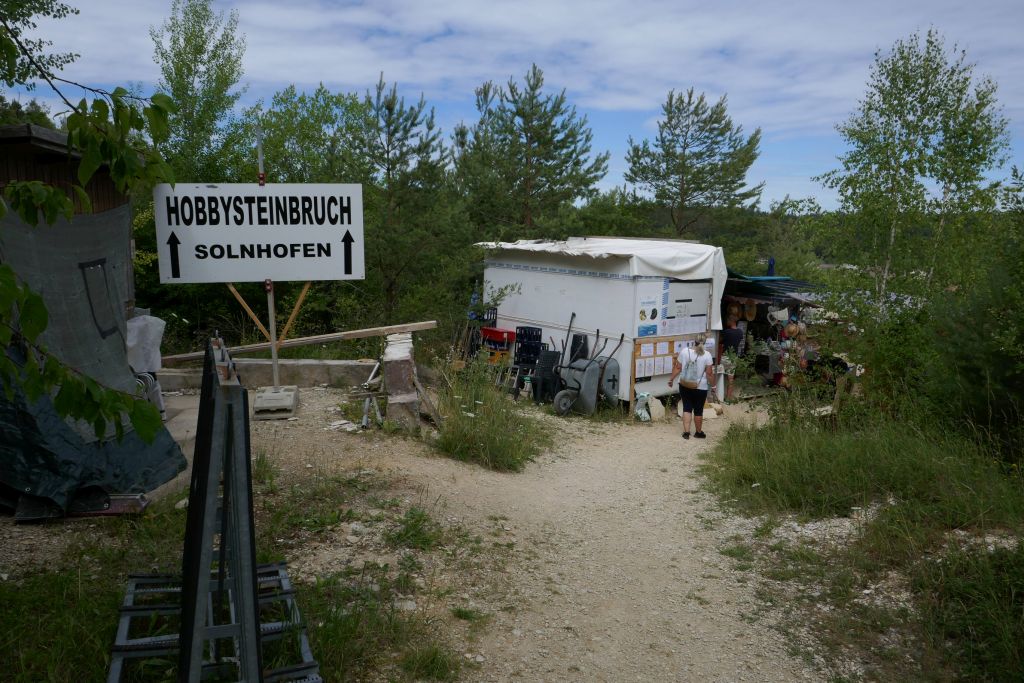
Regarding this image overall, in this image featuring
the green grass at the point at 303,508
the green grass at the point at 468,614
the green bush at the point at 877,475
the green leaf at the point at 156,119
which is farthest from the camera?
the green bush at the point at 877,475

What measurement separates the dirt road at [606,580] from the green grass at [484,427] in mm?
255

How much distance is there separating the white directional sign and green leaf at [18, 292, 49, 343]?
586 cm

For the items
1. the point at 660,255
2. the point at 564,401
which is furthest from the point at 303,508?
the point at 660,255

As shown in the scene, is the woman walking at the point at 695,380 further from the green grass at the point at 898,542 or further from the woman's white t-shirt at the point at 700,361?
the green grass at the point at 898,542

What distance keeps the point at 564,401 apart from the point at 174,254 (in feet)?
21.6

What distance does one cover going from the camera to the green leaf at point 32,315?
6.42ft

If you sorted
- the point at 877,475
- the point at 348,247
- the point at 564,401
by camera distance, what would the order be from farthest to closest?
the point at 564,401
the point at 348,247
the point at 877,475

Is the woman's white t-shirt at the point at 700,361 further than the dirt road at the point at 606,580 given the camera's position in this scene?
Yes

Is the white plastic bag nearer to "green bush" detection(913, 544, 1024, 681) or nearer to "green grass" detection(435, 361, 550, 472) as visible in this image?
"green grass" detection(435, 361, 550, 472)

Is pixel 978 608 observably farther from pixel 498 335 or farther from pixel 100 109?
pixel 498 335

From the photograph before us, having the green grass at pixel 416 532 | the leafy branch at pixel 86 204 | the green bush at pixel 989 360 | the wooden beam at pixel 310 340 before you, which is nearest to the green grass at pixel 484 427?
the wooden beam at pixel 310 340

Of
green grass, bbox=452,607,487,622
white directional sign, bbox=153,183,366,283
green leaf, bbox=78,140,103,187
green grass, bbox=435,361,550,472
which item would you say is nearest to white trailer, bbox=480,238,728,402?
green grass, bbox=435,361,550,472

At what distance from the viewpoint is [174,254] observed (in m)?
7.51

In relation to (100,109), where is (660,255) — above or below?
below
